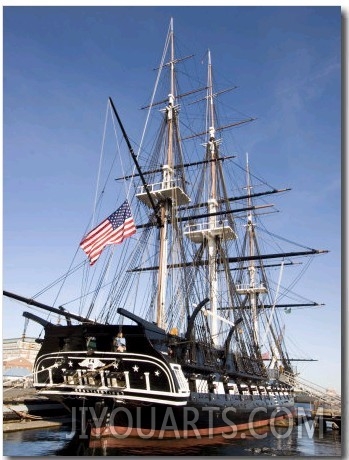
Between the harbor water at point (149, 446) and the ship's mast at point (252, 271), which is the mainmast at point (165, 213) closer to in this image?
the harbor water at point (149, 446)

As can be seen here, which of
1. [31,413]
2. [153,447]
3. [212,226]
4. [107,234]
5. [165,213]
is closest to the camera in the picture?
[153,447]

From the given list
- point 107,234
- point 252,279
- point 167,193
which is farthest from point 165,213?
point 252,279

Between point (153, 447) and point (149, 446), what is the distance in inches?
5.5

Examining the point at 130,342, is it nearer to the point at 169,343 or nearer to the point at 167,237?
the point at 169,343

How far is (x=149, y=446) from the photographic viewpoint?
1364 cm

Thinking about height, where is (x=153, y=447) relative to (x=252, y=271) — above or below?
below

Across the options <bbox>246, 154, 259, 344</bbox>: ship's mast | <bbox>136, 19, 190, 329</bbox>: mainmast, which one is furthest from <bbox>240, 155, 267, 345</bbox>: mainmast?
<bbox>136, 19, 190, 329</bbox>: mainmast

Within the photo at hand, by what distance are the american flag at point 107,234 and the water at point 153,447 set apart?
6.12 meters

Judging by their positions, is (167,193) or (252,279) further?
(252,279)

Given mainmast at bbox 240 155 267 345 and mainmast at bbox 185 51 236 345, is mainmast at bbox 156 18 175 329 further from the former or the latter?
mainmast at bbox 240 155 267 345

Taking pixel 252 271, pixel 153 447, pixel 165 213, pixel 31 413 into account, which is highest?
pixel 165 213

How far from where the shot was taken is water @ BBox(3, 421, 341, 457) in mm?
13180

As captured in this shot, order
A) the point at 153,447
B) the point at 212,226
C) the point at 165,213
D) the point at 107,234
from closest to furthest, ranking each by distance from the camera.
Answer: the point at 153,447 < the point at 107,234 < the point at 165,213 < the point at 212,226

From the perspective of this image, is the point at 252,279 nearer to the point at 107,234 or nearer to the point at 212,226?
the point at 212,226
